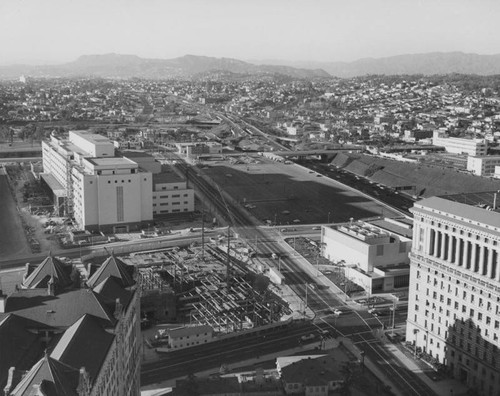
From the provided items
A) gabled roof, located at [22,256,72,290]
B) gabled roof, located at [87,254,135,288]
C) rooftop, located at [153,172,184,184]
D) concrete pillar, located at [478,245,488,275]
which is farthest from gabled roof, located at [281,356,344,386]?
rooftop, located at [153,172,184,184]

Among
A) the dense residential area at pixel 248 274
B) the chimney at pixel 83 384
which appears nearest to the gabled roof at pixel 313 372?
the dense residential area at pixel 248 274

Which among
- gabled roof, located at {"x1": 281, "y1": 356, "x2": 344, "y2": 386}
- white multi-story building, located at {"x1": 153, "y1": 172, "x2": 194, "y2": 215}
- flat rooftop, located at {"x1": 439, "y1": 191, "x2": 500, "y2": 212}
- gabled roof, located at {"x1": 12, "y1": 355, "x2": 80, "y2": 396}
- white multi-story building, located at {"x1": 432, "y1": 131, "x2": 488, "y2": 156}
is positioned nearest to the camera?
gabled roof, located at {"x1": 12, "y1": 355, "x2": 80, "y2": 396}

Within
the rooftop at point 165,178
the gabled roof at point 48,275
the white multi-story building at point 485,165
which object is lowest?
the white multi-story building at point 485,165

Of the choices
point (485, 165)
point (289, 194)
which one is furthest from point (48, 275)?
point (485, 165)

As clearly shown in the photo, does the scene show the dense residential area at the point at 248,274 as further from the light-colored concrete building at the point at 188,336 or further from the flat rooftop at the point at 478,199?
the flat rooftop at the point at 478,199

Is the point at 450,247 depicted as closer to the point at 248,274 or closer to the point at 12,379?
the point at 248,274

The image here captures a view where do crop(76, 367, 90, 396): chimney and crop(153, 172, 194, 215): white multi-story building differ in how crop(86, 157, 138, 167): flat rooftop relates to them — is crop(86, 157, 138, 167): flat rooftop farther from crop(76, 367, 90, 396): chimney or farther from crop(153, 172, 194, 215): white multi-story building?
crop(76, 367, 90, 396): chimney

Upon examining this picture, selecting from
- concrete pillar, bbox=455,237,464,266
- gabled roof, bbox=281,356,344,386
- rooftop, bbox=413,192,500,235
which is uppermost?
rooftop, bbox=413,192,500,235

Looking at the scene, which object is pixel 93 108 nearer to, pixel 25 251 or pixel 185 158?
pixel 185 158
